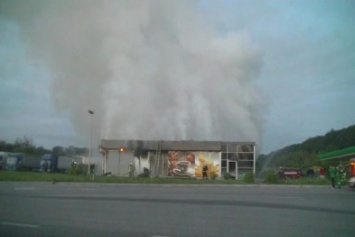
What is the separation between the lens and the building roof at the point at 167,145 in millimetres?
41900

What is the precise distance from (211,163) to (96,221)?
31090mm

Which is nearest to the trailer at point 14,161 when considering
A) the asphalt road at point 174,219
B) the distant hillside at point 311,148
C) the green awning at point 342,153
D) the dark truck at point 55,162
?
the dark truck at point 55,162

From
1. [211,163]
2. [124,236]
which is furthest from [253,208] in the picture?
[211,163]

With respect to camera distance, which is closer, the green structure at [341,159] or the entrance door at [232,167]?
the green structure at [341,159]

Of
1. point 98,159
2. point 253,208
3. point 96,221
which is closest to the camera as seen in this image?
point 96,221

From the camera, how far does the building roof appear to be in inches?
1650

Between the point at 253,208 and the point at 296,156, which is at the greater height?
the point at 296,156

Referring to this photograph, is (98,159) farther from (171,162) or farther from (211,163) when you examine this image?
(211,163)

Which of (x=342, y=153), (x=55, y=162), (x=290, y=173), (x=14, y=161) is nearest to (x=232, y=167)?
(x=290, y=173)

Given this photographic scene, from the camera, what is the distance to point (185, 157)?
42.4 m

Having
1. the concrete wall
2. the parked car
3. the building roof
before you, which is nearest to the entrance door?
the building roof

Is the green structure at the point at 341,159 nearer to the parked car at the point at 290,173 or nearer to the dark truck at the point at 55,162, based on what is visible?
the parked car at the point at 290,173

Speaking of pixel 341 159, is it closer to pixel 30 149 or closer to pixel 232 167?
pixel 232 167

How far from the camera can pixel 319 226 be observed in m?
10.3
